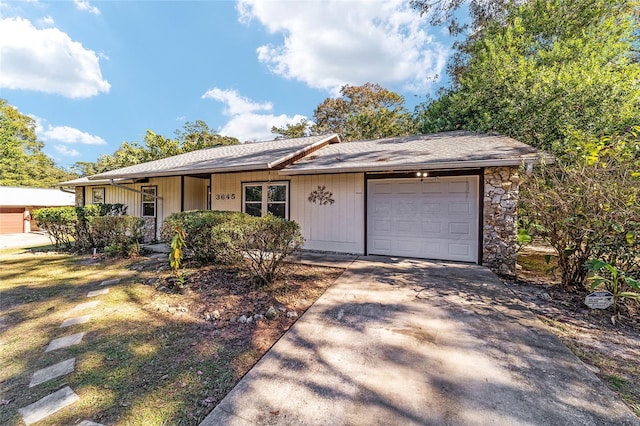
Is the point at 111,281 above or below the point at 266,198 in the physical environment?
below

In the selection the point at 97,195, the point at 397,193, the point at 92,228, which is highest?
the point at 97,195

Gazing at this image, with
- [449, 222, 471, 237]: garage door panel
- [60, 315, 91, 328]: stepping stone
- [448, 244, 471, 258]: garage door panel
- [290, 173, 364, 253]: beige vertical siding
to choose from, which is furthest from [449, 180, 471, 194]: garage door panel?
[60, 315, 91, 328]: stepping stone

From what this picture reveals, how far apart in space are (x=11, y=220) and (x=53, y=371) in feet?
84.6

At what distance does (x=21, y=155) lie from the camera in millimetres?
27297

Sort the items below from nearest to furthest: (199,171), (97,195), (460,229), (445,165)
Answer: (445,165) → (460,229) → (199,171) → (97,195)

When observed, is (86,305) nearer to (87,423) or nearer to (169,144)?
(87,423)

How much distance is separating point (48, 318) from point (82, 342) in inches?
51.5

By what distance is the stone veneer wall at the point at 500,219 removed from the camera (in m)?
5.91

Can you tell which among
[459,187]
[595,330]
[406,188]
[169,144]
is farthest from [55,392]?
[169,144]

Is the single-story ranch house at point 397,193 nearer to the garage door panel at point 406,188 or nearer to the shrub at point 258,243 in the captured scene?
the garage door panel at point 406,188

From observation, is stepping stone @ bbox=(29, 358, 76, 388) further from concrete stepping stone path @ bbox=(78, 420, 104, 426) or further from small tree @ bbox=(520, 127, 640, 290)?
small tree @ bbox=(520, 127, 640, 290)

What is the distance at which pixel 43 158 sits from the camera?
31219 mm

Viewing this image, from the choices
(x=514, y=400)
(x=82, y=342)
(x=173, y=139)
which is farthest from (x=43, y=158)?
(x=514, y=400)

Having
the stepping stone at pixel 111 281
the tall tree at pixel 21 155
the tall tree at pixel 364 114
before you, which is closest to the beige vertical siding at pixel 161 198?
the stepping stone at pixel 111 281
